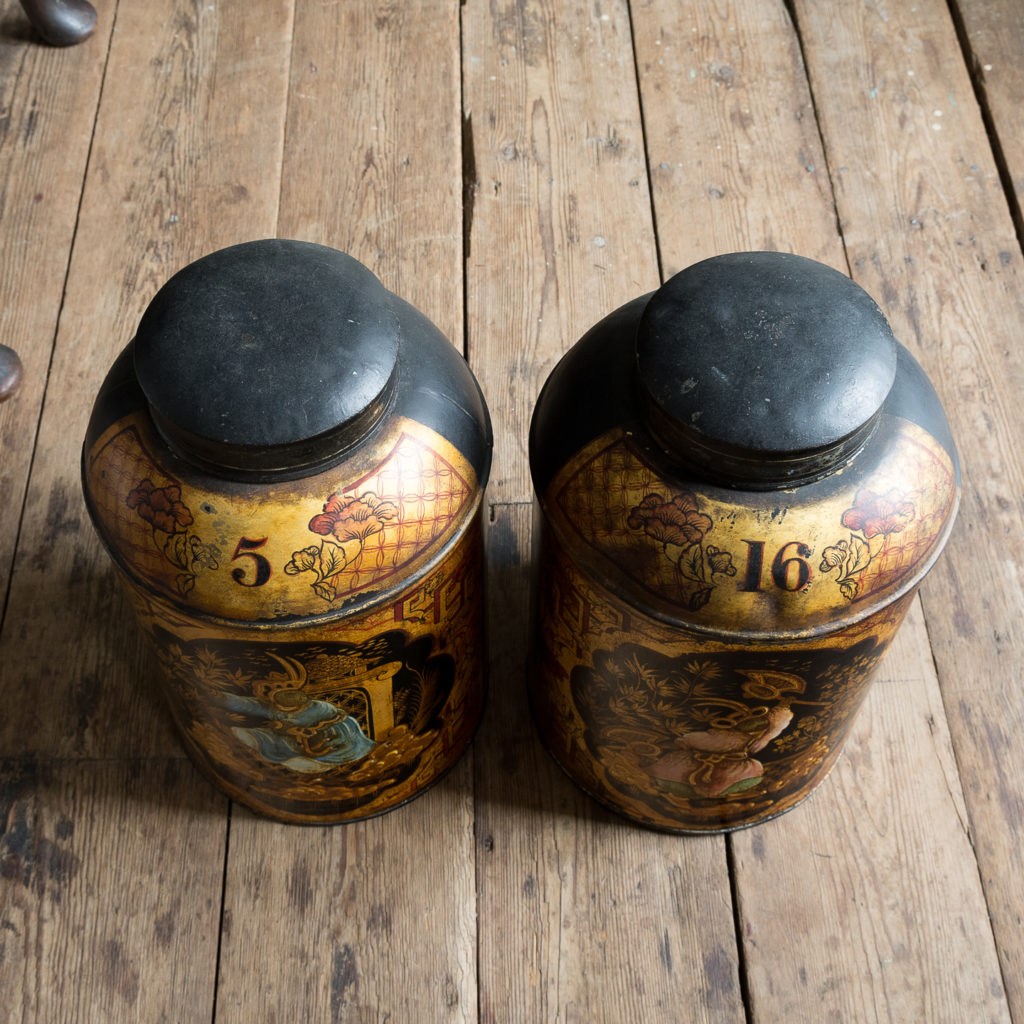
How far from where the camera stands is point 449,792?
1.25m

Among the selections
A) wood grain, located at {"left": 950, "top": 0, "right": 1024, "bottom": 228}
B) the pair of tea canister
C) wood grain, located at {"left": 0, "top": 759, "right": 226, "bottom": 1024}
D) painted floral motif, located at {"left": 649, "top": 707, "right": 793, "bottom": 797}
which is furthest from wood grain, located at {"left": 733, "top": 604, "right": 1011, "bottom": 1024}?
wood grain, located at {"left": 950, "top": 0, "right": 1024, "bottom": 228}

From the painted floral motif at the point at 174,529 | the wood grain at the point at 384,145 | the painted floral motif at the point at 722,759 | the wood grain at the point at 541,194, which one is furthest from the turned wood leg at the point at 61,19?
the painted floral motif at the point at 722,759

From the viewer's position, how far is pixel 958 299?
1.56 m

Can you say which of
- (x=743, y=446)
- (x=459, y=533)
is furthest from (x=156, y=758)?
(x=743, y=446)

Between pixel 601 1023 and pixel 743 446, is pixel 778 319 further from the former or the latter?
pixel 601 1023

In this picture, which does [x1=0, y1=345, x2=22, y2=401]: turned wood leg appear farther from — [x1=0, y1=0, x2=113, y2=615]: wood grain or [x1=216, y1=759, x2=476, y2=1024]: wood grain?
[x1=216, y1=759, x2=476, y2=1024]: wood grain

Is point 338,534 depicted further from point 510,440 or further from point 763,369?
point 510,440

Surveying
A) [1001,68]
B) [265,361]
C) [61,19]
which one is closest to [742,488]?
[265,361]

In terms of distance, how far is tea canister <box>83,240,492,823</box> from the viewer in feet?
2.72

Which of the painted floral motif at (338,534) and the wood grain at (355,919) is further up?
the painted floral motif at (338,534)

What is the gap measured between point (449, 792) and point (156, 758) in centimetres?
33

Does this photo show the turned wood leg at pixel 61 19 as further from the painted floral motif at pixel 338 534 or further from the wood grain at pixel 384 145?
the painted floral motif at pixel 338 534

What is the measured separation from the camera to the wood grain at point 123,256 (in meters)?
1.30

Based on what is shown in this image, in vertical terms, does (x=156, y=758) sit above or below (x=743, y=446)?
below
